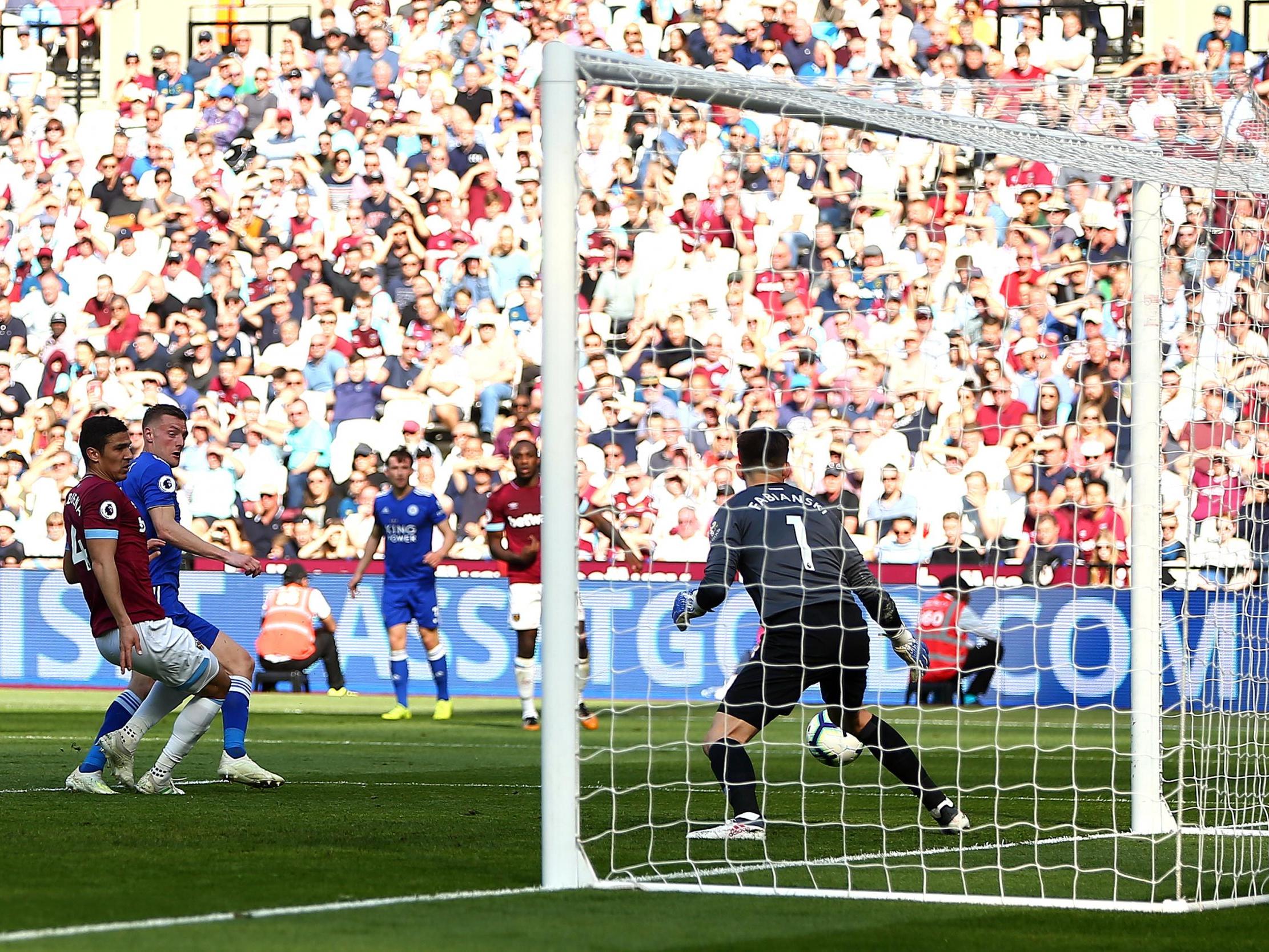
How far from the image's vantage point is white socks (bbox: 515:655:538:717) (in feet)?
47.4

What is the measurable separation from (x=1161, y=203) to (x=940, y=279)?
4.07m

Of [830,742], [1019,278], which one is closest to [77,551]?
[830,742]

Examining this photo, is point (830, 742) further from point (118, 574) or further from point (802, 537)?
point (118, 574)

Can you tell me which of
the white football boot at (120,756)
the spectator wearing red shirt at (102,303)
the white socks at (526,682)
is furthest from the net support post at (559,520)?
the spectator wearing red shirt at (102,303)

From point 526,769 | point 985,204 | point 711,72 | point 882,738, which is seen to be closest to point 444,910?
point 882,738

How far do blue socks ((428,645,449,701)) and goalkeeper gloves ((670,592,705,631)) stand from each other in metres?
8.04

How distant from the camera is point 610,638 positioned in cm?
1431

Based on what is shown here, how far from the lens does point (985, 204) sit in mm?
12695

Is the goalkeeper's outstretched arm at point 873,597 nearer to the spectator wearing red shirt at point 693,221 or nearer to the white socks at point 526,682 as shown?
the spectator wearing red shirt at point 693,221

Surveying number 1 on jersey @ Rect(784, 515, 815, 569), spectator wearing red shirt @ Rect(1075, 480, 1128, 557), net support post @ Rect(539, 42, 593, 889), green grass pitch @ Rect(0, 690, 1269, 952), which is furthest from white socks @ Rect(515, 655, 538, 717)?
net support post @ Rect(539, 42, 593, 889)

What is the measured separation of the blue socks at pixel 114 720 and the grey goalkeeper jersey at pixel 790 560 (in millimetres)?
3435

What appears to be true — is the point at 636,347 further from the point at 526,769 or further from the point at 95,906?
the point at 95,906

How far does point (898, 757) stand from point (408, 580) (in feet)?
27.8

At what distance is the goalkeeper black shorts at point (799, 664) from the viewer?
789 centimetres
